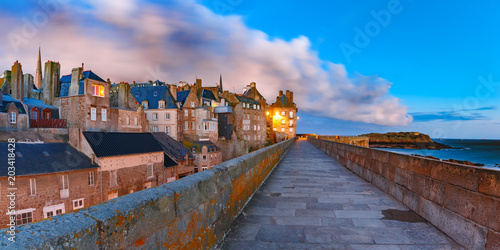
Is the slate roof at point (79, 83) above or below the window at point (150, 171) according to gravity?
above

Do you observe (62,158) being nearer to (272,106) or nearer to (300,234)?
(300,234)

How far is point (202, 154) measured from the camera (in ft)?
154

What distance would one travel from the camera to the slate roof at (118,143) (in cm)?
2841

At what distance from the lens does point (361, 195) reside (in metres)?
6.37

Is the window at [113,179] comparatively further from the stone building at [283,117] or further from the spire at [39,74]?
the stone building at [283,117]

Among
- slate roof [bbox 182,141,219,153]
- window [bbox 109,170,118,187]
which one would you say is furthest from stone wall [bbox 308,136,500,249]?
slate roof [bbox 182,141,219,153]

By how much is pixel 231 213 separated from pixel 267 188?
3044 mm

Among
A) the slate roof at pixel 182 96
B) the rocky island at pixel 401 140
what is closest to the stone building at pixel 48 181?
the slate roof at pixel 182 96

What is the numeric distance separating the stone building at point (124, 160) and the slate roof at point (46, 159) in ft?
4.31

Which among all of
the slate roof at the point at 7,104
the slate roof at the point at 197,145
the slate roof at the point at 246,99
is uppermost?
the slate roof at the point at 246,99

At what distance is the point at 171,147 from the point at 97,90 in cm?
1474

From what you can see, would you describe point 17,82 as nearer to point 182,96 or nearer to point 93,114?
point 93,114

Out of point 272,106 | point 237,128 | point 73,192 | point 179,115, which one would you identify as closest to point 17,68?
point 179,115

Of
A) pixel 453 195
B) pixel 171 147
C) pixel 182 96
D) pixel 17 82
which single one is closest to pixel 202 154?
pixel 171 147
